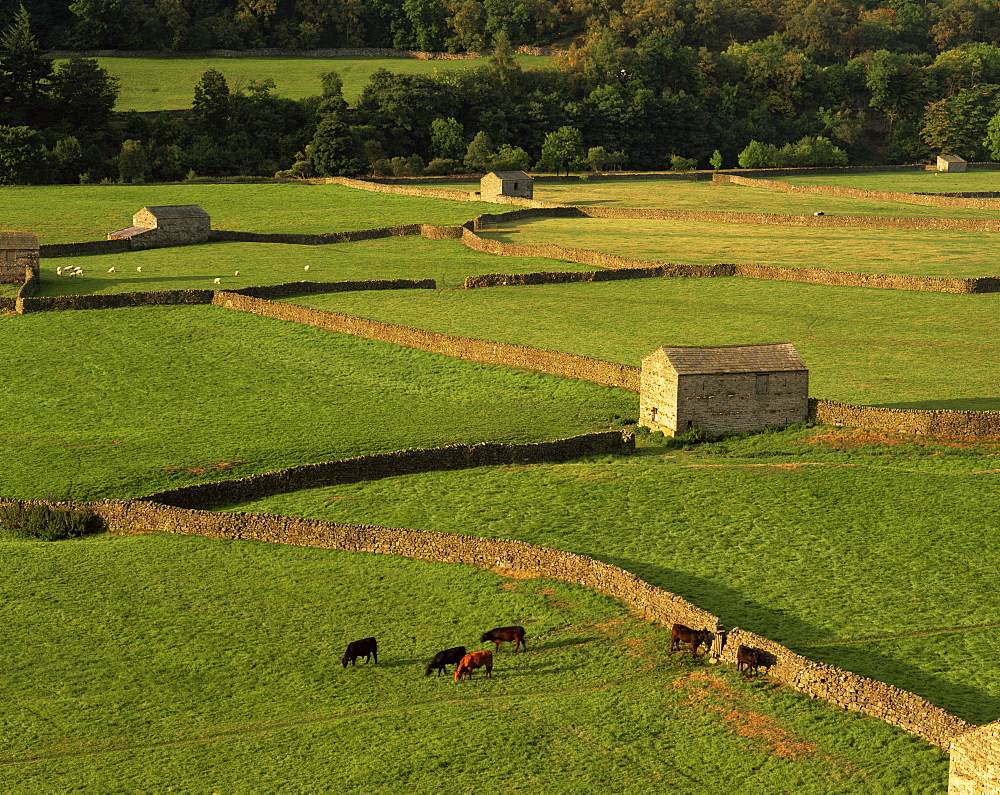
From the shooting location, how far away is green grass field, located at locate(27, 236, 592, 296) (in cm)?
7675

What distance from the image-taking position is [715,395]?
153 feet

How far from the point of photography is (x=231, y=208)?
11038 centimetres

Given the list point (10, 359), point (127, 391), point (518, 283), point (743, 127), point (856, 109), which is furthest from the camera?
point (856, 109)

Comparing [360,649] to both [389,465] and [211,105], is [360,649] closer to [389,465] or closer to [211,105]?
[389,465]

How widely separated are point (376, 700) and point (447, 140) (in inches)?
5151

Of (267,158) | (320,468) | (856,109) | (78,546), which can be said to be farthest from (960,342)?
(856,109)

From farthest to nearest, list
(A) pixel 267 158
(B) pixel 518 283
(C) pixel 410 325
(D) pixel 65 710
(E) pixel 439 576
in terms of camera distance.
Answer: (A) pixel 267 158 < (B) pixel 518 283 < (C) pixel 410 325 < (E) pixel 439 576 < (D) pixel 65 710

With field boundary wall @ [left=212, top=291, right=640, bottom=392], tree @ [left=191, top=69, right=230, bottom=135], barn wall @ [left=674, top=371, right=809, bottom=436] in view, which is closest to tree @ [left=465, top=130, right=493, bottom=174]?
tree @ [left=191, top=69, right=230, bottom=135]

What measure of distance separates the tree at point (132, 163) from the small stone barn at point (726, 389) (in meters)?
88.8

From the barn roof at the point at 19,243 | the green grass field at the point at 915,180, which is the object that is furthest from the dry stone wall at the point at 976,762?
the green grass field at the point at 915,180

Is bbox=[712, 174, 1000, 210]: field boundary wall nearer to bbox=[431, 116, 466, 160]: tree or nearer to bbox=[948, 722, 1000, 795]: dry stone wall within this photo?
bbox=[431, 116, 466, 160]: tree

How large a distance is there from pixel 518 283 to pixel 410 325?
12.8m

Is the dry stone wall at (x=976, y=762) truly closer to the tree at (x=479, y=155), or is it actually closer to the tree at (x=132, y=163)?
the tree at (x=132, y=163)

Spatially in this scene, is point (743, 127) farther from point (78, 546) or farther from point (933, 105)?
point (78, 546)
